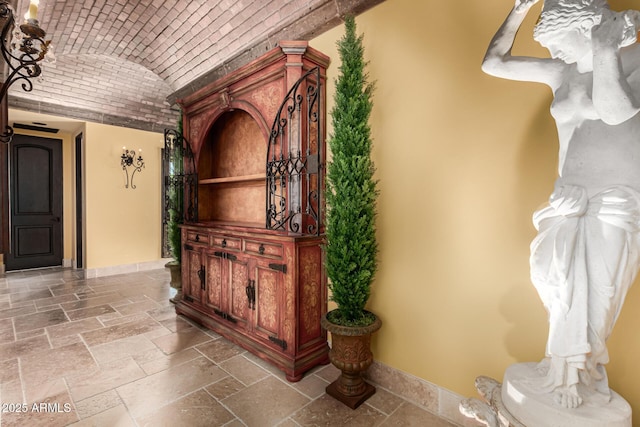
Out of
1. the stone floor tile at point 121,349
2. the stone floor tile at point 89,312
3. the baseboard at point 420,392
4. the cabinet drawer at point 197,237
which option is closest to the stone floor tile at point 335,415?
the baseboard at point 420,392

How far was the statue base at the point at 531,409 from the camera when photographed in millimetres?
1108

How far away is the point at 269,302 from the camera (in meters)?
2.60

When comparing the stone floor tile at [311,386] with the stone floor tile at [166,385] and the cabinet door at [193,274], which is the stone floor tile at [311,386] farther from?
the cabinet door at [193,274]

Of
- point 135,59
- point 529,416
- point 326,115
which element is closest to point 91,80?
point 135,59

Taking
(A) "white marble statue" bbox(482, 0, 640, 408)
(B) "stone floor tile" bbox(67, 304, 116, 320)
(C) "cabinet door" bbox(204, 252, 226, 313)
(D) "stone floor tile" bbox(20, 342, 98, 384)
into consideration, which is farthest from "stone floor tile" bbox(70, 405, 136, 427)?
(A) "white marble statue" bbox(482, 0, 640, 408)

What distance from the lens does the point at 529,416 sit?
1.19m

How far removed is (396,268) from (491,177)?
914mm

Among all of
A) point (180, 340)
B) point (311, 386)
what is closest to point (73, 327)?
point (180, 340)

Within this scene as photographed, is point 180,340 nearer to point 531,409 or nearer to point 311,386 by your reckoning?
point 311,386

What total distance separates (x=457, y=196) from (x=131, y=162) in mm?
6349

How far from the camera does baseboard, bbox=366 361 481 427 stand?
195 cm

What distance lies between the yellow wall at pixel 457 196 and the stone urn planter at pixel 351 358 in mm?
290

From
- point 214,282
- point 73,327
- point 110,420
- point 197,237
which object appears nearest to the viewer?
point 110,420

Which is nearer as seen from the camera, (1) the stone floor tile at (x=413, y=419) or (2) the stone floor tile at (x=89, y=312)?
(1) the stone floor tile at (x=413, y=419)
